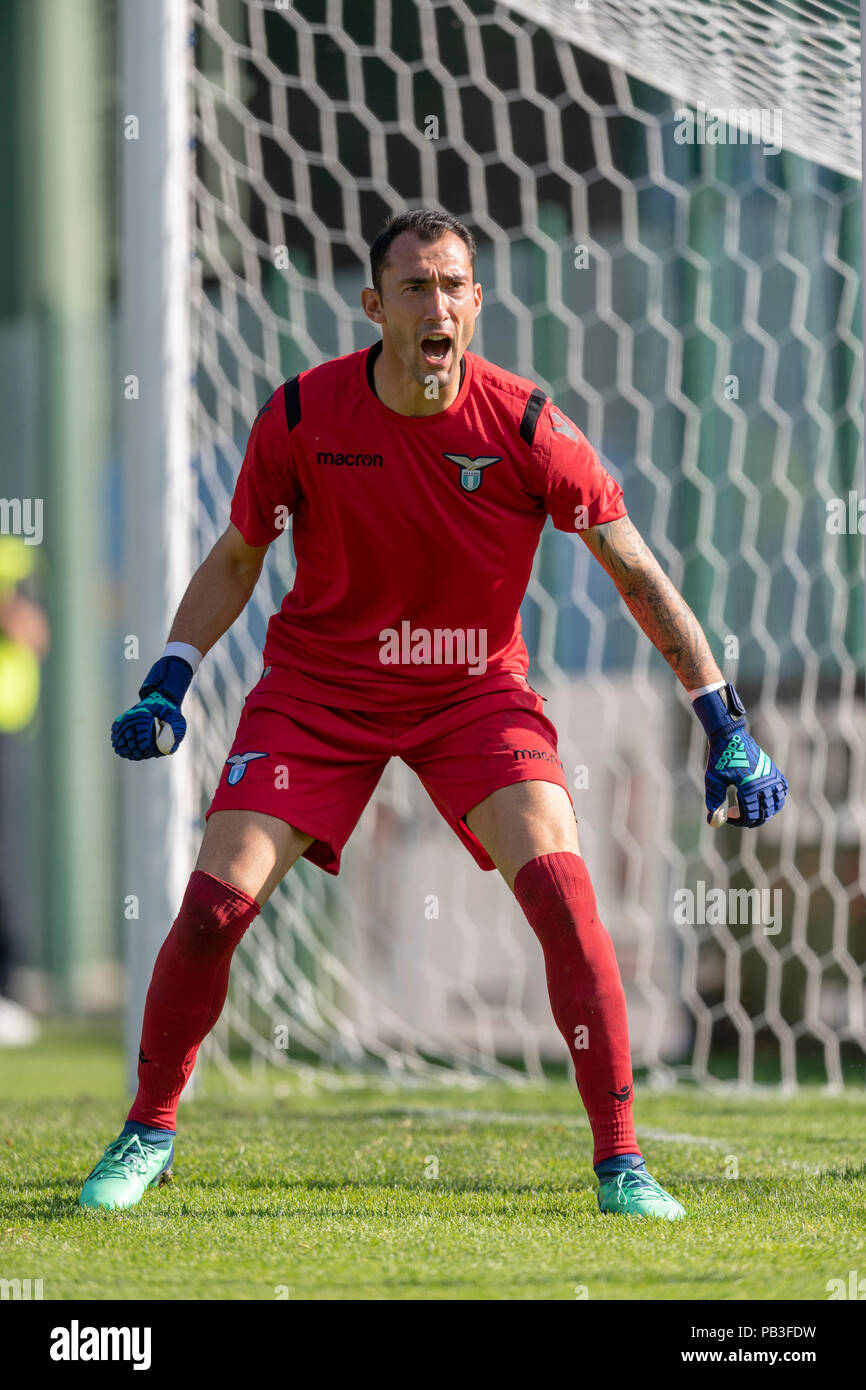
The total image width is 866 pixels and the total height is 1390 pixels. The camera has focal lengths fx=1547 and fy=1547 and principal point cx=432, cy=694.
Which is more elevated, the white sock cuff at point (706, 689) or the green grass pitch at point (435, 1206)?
the white sock cuff at point (706, 689)

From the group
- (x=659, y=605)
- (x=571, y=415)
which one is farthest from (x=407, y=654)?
(x=571, y=415)

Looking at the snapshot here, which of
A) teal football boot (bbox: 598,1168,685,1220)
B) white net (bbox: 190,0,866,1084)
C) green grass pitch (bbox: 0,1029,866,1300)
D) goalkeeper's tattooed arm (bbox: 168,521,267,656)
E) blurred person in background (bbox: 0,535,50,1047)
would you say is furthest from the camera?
blurred person in background (bbox: 0,535,50,1047)

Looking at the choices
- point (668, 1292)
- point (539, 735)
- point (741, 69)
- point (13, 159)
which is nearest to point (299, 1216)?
point (668, 1292)

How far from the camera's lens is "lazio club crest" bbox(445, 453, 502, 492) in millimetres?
2971

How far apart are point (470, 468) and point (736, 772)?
0.77 metres

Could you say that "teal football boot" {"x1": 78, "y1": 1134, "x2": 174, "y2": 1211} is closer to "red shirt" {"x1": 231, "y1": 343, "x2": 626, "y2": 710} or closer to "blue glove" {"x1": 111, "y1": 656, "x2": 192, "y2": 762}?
"blue glove" {"x1": 111, "y1": 656, "x2": 192, "y2": 762}

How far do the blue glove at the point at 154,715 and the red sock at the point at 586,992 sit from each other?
75 cm

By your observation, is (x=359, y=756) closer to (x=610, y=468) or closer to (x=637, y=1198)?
(x=637, y=1198)

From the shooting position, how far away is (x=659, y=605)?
2.96m

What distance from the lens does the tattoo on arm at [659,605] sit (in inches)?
116

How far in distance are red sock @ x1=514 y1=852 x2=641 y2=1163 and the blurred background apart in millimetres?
1792

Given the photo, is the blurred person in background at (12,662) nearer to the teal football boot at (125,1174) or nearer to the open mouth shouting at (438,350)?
the teal football boot at (125,1174)
